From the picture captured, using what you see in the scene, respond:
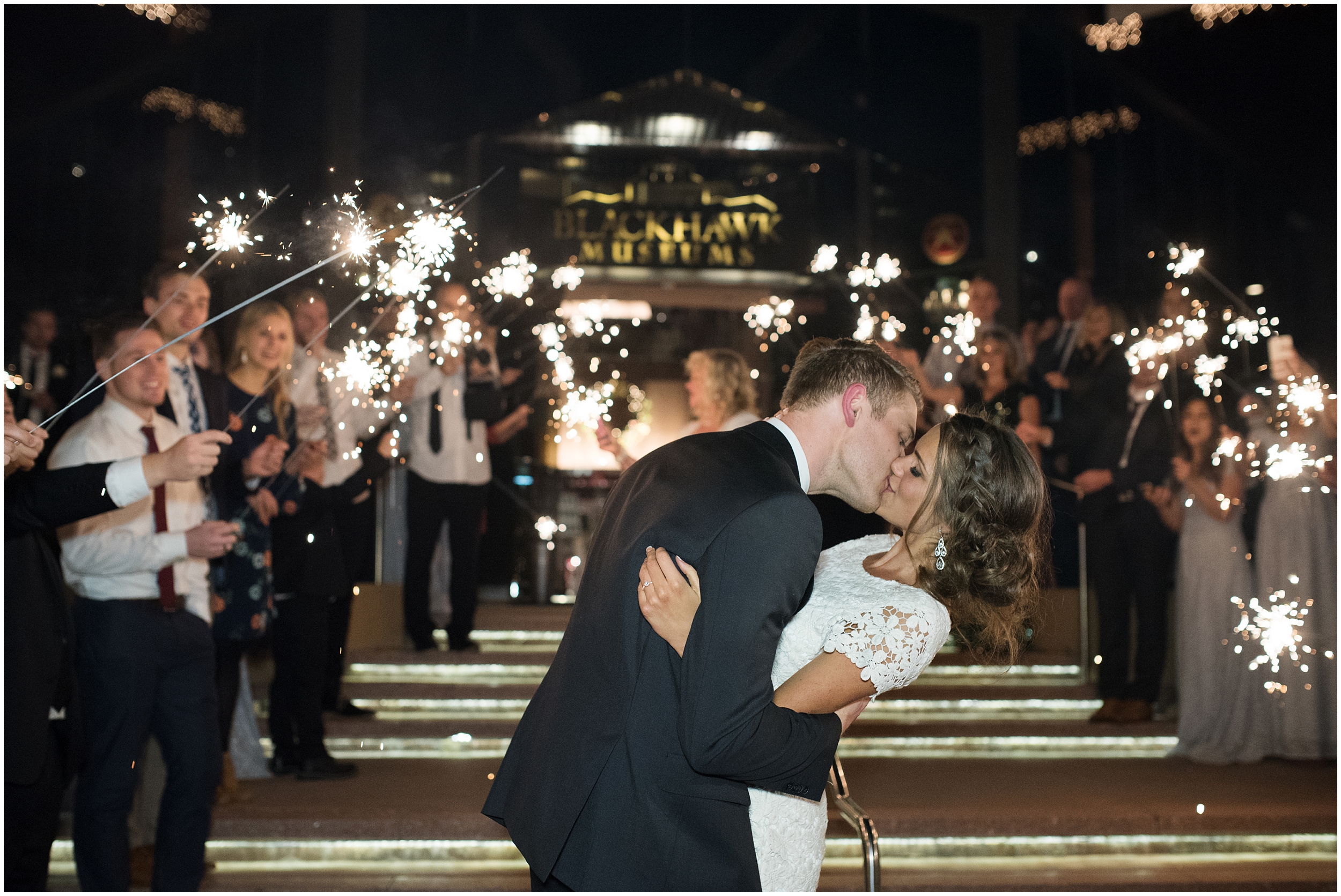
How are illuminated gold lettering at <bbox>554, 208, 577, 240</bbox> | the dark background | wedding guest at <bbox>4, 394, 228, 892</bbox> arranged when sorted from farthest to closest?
illuminated gold lettering at <bbox>554, 208, 577, 240</bbox> < the dark background < wedding guest at <bbox>4, 394, 228, 892</bbox>

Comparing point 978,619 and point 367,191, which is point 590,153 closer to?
point 367,191

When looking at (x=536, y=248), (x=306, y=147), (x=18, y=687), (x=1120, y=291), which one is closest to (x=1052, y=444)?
(x=1120, y=291)

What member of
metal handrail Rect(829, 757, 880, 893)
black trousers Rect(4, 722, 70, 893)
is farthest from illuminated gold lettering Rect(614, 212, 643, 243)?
metal handrail Rect(829, 757, 880, 893)

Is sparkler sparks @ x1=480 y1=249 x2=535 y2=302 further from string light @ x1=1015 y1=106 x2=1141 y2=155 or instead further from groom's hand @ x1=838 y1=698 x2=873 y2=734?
string light @ x1=1015 y1=106 x2=1141 y2=155

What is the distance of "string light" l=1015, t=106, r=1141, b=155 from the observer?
19.6ft

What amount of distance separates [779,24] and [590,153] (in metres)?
1.62

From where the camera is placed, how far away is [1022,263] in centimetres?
634

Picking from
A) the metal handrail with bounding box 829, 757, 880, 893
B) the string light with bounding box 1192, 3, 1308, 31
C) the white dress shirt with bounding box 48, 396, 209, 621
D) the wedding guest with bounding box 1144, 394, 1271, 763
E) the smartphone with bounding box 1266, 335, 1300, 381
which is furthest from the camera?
the string light with bounding box 1192, 3, 1308, 31

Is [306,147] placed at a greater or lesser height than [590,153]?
lesser

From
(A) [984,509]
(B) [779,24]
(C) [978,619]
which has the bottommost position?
(C) [978,619]

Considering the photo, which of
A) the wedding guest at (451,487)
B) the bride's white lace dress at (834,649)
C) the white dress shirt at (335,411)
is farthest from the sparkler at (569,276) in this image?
the bride's white lace dress at (834,649)

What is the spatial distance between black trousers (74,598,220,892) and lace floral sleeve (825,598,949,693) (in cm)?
175

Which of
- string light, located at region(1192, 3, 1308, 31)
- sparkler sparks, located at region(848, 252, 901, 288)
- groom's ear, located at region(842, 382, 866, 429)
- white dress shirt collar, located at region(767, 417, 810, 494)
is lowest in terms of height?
white dress shirt collar, located at region(767, 417, 810, 494)

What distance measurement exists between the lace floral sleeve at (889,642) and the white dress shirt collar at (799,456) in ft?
0.78
